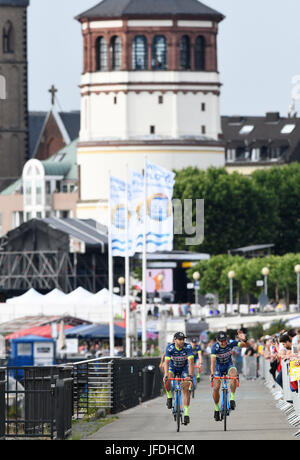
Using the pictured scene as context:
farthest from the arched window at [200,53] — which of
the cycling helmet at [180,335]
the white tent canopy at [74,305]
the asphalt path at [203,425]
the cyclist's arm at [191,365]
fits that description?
the cycling helmet at [180,335]

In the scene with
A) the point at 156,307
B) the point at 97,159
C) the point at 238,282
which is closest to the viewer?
the point at 156,307

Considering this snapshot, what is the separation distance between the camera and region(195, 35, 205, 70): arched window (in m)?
191

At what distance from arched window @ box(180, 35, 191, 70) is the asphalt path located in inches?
5509

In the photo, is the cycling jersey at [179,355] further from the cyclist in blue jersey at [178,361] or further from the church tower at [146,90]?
the church tower at [146,90]

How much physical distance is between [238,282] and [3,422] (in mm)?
119886

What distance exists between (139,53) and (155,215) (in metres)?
99.4

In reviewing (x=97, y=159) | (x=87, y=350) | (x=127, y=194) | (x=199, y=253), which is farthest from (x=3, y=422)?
(x=97, y=159)

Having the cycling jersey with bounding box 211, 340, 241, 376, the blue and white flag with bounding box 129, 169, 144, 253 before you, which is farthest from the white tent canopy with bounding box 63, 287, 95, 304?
the cycling jersey with bounding box 211, 340, 241, 376

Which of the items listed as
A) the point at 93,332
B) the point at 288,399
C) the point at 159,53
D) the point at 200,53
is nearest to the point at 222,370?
the point at 288,399

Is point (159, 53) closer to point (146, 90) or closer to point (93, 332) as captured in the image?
point (146, 90)

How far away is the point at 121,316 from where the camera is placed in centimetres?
12012

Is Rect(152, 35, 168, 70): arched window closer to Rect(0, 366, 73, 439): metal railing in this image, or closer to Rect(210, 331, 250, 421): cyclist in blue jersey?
Rect(210, 331, 250, 421): cyclist in blue jersey

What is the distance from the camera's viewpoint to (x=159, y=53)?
193125 mm
